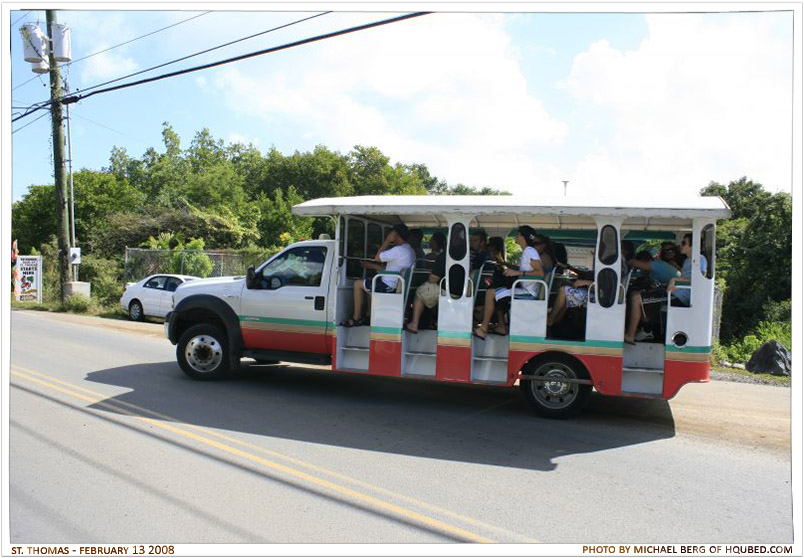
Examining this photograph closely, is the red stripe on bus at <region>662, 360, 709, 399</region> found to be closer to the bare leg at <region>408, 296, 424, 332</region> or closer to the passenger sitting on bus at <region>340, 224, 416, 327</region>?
the bare leg at <region>408, 296, 424, 332</region>

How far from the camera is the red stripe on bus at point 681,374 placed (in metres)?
7.17

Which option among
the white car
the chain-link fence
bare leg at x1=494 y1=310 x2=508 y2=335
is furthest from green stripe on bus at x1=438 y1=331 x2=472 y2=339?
the chain-link fence

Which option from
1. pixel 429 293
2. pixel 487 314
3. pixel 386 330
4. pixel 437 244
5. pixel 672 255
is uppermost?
pixel 437 244

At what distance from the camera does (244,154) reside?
60.1m

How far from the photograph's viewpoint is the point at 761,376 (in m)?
11.7

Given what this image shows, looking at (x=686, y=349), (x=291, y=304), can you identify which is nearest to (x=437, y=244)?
(x=291, y=304)

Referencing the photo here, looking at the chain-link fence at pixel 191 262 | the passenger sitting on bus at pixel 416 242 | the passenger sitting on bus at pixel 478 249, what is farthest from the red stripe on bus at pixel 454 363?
the chain-link fence at pixel 191 262

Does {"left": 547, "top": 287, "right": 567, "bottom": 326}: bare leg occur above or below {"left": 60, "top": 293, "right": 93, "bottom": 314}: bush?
above

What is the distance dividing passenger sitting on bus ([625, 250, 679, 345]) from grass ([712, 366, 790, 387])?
457cm

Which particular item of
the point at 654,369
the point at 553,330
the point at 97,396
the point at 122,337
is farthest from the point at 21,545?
the point at 122,337

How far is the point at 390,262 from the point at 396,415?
1.94 m

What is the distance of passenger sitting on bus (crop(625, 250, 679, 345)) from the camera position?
7.60m

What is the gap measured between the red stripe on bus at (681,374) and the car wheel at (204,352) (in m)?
5.88

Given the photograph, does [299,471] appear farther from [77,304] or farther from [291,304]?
[77,304]
